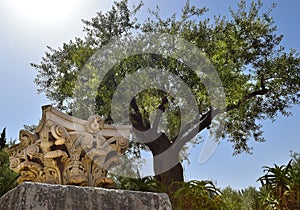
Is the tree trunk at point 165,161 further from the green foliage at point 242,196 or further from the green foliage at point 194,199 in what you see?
the green foliage at point 194,199

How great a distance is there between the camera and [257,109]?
46.2 feet

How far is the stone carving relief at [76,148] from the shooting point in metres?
4.26

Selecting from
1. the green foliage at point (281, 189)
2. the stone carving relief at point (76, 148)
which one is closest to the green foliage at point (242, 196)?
the green foliage at point (281, 189)

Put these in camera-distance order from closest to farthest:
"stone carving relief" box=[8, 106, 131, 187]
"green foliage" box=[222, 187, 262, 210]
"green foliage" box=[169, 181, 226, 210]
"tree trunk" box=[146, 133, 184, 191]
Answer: "stone carving relief" box=[8, 106, 131, 187]
"green foliage" box=[169, 181, 226, 210]
"green foliage" box=[222, 187, 262, 210]
"tree trunk" box=[146, 133, 184, 191]

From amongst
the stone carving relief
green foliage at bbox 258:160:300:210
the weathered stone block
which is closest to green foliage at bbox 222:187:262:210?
green foliage at bbox 258:160:300:210

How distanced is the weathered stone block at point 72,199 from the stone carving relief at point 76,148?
4.81ft

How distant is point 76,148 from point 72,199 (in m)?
1.66

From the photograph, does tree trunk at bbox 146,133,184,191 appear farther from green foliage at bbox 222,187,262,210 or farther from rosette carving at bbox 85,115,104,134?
rosette carving at bbox 85,115,104,134

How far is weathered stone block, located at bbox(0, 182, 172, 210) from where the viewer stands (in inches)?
100

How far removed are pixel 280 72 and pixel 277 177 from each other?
7.63 metres

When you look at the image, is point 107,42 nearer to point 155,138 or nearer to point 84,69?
point 84,69

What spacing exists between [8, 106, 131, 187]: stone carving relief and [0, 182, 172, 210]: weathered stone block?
147 centimetres

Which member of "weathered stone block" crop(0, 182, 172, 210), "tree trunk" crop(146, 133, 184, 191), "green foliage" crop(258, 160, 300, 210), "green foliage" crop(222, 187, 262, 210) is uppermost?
"tree trunk" crop(146, 133, 184, 191)

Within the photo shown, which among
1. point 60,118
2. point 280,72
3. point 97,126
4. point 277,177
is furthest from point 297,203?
point 280,72
